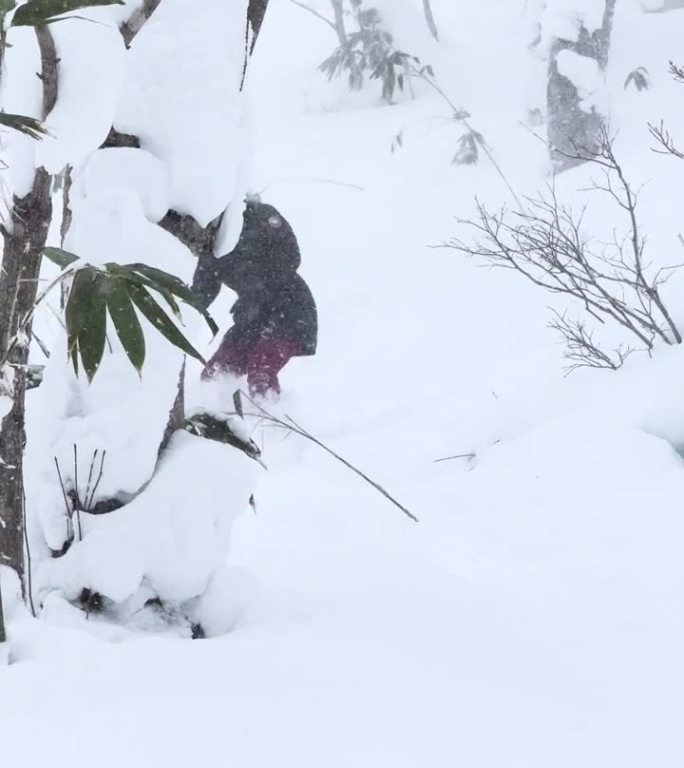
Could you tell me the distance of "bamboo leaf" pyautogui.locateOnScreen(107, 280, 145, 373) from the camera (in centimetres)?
134

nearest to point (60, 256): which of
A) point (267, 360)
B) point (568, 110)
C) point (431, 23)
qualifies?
point (267, 360)

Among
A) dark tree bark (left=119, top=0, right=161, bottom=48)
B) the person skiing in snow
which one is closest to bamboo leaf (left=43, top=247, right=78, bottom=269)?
dark tree bark (left=119, top=0, right=161, bottom=48)

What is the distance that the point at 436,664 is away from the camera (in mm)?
1773

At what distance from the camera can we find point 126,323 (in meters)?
1.34

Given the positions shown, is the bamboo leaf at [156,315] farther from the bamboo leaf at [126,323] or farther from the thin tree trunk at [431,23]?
the thin tree trunk at [431,23]

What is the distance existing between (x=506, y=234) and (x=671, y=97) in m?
2.89

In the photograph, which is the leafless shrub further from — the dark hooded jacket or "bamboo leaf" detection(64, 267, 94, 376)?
"bamboo leaf" detection(64, 267, 94, 376)

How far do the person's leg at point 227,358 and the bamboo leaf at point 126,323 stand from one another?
120 inches

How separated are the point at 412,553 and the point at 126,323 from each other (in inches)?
80.0

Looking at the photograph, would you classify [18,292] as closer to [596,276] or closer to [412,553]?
[412,553]

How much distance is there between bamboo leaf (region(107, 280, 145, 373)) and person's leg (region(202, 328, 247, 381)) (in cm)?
306

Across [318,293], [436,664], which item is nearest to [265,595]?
[436,664]

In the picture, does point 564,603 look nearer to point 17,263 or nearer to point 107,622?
point 107,622

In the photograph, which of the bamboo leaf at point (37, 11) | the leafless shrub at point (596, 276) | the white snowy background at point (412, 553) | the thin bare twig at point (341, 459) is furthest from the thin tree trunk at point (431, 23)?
the bamboo leaf at point (37, 11)
